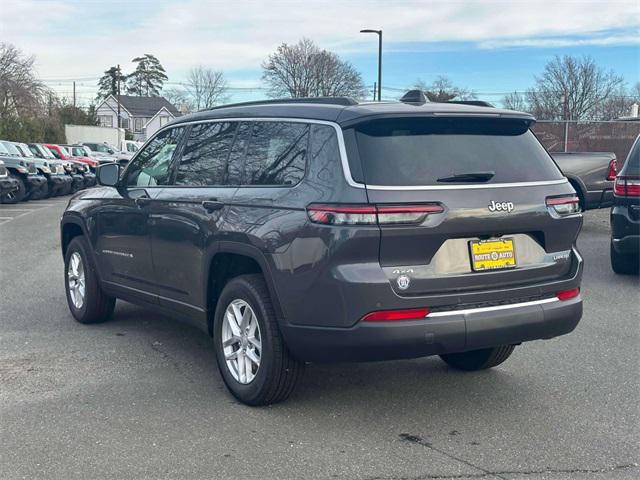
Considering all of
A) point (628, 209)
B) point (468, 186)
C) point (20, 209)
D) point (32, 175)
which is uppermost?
point (468, 186)

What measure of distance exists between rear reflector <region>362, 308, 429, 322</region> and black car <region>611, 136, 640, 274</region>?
5.36m

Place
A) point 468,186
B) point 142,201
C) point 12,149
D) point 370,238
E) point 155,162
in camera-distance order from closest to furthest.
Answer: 1. point 370,238
2. point 468,186
3. point 142,201
4. point 155,162
5. point 12,149

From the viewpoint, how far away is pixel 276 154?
191 inches

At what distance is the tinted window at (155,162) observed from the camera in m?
5.98

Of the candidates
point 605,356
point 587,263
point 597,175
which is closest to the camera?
point 605,356

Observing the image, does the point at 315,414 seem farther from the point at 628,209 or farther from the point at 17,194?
the point at 17,194

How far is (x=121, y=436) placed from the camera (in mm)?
4371

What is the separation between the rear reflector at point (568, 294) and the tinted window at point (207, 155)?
218cm

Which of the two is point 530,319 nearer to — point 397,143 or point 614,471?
point 614,471

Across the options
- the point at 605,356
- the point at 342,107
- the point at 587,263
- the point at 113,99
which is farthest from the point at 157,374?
the point at 113,99

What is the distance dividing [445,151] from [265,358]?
5.13ft

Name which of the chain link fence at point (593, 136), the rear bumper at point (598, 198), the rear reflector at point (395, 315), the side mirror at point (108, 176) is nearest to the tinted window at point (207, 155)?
the side mirror at point (108, 176)

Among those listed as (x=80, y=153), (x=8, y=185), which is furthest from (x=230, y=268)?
(x=80, y=153)

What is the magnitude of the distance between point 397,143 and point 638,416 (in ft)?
7.09
